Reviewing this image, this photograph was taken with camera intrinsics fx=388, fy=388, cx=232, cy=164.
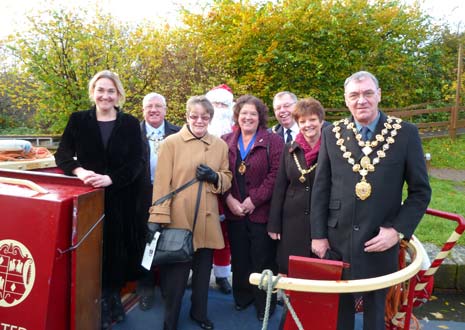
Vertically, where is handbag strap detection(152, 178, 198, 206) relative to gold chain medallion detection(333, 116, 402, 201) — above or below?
below

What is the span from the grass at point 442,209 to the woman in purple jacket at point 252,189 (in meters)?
2.34

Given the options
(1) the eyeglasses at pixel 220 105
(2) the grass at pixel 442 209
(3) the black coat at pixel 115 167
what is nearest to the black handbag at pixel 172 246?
(3) the black coat at pixel 115 167

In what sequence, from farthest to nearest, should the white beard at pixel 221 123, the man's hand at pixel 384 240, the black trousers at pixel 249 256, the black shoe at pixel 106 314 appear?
the white beard at pixel 221 123
the black trousers at pixel 249 256
the black shoe at pixel 106 314
the man's hand at pixel 384 240

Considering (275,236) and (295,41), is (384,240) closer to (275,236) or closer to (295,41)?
(275,236)

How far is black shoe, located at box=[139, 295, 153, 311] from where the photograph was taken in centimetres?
348

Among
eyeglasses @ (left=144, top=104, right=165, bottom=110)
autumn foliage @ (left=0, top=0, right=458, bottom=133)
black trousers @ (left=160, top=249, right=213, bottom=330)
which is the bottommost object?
black trousers @ (left=160, top=249, right=213, bottom=330)

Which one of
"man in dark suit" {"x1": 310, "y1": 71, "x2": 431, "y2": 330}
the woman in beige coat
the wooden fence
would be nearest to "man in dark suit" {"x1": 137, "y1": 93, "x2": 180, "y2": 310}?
the woman in beige coat

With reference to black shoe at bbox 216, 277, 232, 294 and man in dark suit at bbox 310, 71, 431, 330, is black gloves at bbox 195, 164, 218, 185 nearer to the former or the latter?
man in dark suit at bbox 310, 71, 431, 330

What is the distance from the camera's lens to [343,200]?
7.78 feet

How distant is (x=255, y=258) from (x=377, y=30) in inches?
336

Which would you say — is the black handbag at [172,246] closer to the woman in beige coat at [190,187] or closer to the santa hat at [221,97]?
the woman in beige coat at [190,187]

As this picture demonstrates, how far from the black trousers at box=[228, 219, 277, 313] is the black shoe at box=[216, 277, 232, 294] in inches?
13.7

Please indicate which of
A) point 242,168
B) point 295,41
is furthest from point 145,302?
point 295,41

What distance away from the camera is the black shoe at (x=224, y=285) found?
3.87 metres
